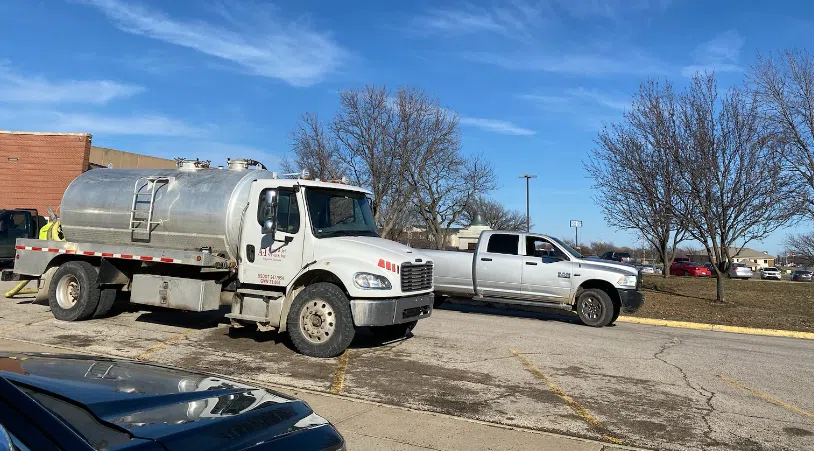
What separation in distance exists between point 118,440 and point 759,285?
79.4 feet

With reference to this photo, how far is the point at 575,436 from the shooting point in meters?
5.36

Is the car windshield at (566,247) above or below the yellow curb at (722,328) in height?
above

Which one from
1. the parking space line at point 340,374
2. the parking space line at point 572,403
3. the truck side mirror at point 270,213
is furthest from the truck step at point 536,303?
the truck side mirror at point 270,213

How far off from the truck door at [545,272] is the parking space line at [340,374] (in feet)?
19.0

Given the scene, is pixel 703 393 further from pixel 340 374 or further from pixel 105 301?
pixel 105 301

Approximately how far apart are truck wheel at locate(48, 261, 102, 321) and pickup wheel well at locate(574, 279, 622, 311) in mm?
9766

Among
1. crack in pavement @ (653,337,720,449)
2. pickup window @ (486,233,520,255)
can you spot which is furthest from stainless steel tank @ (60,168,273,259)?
crack in pavement @ (653,337,720,449)

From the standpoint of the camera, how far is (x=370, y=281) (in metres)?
8.06

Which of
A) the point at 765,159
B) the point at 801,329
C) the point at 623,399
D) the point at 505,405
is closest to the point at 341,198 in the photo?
the point at 505,405

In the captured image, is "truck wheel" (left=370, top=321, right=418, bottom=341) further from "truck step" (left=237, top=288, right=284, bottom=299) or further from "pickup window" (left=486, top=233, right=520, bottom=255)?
"pickup window" (left=486, top=233, right=520, bottom=255)

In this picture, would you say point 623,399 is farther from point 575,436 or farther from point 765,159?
point 765,159

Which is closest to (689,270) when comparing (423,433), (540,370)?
(540,370)

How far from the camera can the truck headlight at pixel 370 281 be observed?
8.04 metres

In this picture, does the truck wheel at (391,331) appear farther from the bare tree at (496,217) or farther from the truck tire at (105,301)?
the bare tree at (496,217)
